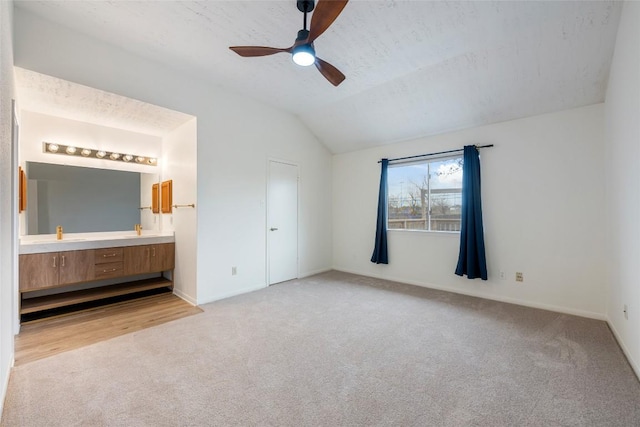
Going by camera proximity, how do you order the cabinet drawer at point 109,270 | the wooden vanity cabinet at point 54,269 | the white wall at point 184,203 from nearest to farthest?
the wooden vanity cabinet at point 54,269 < the cabinet drawer at point 109,270 < the white wall at point 184,203

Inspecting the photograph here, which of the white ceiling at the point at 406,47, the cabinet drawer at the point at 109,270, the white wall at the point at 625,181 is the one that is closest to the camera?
the white wall at the point at 625,181

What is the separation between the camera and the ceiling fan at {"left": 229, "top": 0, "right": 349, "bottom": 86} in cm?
184

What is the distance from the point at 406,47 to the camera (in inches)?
116

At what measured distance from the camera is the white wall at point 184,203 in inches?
147

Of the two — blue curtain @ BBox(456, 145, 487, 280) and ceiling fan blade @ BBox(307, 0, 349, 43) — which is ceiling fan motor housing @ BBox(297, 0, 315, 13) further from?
blue curtain @ BBox(456, 145, 487, 280)

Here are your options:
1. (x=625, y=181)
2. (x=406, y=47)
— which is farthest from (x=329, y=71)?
(x=625, y=181)

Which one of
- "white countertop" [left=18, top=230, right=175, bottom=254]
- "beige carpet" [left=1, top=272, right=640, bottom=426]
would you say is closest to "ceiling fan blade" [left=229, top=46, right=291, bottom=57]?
"beige carpet" [left=1, top=272, right=640, bottom=426]

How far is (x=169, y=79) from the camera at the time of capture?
11.2 ft

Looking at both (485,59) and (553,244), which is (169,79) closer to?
(485,59)

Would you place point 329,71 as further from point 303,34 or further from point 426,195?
point 426,195

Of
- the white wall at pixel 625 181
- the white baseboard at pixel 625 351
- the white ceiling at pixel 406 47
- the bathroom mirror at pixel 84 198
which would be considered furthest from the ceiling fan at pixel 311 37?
the white baseboard at pixel 625 351

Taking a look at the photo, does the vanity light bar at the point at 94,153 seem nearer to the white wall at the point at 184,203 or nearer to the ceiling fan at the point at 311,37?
the white wall at the point at 184,203

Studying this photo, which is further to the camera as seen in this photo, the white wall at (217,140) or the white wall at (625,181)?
the white wall at (217,140)

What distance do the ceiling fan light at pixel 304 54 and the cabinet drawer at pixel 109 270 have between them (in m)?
3.41
